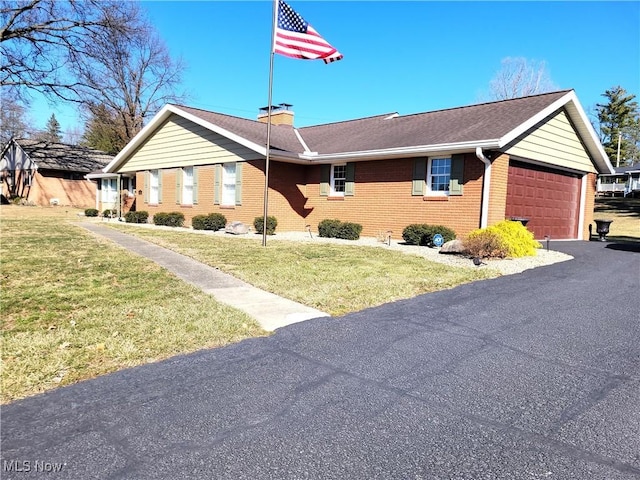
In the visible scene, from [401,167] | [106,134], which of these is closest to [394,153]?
[401,167]

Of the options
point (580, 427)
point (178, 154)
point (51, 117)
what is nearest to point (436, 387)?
point (580, 427)

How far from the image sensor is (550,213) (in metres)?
15.9

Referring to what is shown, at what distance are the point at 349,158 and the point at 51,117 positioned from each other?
10032 centimetres

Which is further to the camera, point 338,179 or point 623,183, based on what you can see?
point 623,183

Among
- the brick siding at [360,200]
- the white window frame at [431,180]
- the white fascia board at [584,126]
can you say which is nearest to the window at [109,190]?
the brick siding at [360,200]

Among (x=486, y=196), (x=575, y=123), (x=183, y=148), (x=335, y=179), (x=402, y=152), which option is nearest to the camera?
(x=486, y=196)

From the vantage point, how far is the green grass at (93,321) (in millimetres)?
3848

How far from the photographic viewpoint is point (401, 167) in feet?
48.6

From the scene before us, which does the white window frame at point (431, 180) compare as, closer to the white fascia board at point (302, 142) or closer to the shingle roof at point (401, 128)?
the shingle roof at point (401, 128)

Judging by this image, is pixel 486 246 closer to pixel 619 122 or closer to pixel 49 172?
pixel 49 172

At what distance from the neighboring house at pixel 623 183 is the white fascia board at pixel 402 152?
43.0 metres

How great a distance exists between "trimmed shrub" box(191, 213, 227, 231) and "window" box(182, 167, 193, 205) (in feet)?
9.06

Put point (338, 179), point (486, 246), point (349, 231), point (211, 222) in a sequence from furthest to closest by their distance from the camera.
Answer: point (211, 222)
point (338, 179)
point (349, 231)
point (486, 246)

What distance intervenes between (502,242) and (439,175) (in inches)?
163
